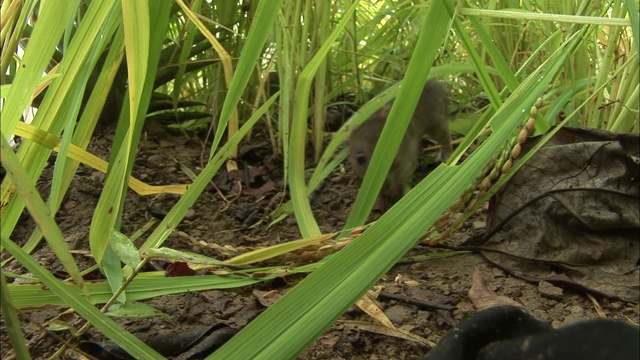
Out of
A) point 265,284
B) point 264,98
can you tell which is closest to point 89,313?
point 265,284

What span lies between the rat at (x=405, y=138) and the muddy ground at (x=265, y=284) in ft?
0.44

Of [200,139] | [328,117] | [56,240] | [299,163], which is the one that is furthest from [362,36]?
[56,240]

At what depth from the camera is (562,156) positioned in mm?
1592

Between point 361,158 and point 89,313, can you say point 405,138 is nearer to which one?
point 361,158

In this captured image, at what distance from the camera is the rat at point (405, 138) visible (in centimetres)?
240

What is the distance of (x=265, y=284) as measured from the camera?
155 cm

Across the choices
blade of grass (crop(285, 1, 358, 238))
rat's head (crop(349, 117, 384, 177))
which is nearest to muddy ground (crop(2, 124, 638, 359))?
rat's head (crop(349, 117, 384, 177))

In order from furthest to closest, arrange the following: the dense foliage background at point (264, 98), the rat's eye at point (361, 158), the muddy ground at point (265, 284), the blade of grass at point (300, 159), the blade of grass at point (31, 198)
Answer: the rat's eye at point (361, 158) → the blade of grass at point (300, 159) → the muddy ground at point (265, 284) → the dense foliage background at point (264, 98) → the blade of grass at point (31, 198)

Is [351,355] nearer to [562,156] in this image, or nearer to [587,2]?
[562,156]

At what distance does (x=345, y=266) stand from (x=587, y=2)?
961mm

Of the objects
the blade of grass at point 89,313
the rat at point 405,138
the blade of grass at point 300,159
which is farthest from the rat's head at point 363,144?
the blade of grass at point 89,313

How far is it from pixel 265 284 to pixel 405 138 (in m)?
1.16

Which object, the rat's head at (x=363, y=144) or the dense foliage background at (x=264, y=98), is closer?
the dense foliage background at (x=264, y=98)

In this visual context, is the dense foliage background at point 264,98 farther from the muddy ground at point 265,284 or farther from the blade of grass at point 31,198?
the muddy ground at point 265,284
